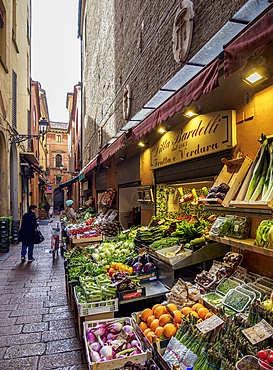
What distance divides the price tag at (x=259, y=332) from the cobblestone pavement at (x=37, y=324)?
2.23 meters

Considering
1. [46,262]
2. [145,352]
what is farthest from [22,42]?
[145,352]

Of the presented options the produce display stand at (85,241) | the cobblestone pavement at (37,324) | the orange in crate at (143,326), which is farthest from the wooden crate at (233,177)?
the produce display stand at (85,241)

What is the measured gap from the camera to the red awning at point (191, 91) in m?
2.88

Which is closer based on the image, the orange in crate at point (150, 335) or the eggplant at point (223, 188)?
the orange in crate at point (150, 335)

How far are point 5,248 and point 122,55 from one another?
828 centimetres

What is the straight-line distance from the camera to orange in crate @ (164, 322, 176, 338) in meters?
2.83

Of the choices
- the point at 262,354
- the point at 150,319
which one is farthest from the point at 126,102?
the point at 262,354

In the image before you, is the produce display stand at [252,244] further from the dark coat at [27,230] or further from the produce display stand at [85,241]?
the dark coat at [27,230]

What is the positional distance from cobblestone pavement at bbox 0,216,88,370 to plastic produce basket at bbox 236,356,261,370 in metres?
2.20

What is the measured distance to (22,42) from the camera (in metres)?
16.2

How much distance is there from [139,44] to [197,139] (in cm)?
370

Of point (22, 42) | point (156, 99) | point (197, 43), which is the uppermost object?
point (22, 42)

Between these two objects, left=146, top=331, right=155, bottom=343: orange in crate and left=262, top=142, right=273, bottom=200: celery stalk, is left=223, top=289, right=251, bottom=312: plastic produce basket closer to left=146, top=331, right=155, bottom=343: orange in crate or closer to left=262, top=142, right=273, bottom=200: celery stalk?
left=146, top=331, right=155, bottom=343: orange in crate

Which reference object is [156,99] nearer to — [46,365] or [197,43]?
[197,43]
